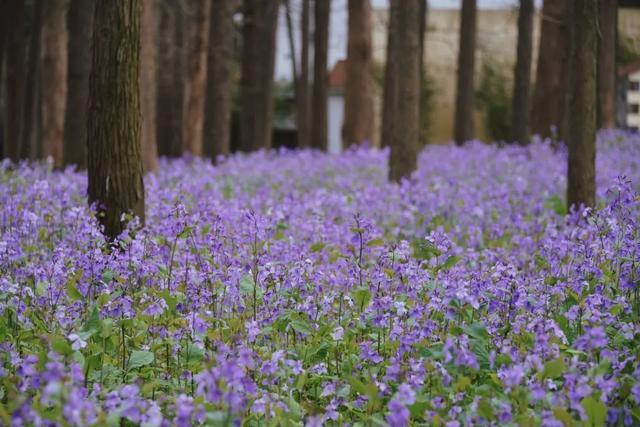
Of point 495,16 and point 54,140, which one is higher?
point 495,16

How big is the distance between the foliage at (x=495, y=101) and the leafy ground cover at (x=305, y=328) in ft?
101

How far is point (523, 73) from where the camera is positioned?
18.9 m

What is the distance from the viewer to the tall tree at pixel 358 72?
19.0m

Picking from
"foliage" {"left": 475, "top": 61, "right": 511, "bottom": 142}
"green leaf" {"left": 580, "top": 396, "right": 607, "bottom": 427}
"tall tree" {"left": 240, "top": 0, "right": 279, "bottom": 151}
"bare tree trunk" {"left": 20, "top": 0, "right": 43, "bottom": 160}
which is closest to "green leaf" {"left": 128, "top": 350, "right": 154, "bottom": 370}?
"green leaf" {"left": 580, "top": 396, "right": 607, "bottom": 427}

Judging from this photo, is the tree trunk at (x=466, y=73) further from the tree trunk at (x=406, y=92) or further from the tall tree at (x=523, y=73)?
the tree trunk at (x=406, y=92)

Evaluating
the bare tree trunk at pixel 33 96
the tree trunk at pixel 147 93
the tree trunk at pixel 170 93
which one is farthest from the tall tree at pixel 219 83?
the bare tree trunk at pixel 33 96

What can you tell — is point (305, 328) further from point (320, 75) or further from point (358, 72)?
point (320, 75)

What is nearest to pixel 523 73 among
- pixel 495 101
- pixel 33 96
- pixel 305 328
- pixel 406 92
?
pixel 406 92

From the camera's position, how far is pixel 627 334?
4.02 meters

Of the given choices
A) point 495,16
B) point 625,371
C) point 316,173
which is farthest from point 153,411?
point 495,16

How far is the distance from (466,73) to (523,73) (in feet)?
4.39

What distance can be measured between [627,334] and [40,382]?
258 centimetres

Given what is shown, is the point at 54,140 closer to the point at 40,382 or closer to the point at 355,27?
the point at 355,27

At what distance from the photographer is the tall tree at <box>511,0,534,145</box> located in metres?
18.3
